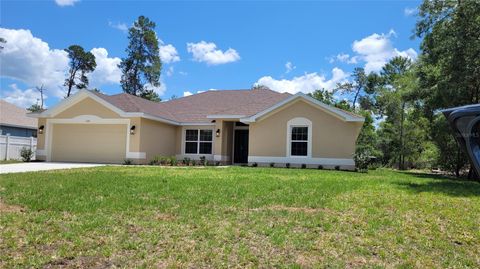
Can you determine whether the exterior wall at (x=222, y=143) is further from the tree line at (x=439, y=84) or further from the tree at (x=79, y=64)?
the tree at (x=79, y=64)

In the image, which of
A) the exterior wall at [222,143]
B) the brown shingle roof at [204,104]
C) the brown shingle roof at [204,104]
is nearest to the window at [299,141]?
the brown shingle roof at [204,104]

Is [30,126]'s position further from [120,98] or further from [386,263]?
[386,263]

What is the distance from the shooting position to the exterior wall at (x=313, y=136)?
19500 mm

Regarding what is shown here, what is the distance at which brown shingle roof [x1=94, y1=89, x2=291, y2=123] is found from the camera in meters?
22.4

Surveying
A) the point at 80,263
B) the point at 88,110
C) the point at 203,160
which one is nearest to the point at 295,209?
the point at 80,263

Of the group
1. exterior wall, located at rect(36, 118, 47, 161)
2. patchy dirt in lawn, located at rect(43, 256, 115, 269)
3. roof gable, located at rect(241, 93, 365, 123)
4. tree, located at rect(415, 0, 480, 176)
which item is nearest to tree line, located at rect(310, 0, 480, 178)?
tree, located at rect(415, 0, 480, 176)

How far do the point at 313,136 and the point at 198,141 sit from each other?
761cm

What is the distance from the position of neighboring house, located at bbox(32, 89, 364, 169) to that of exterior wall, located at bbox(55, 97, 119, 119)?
6 centimetres

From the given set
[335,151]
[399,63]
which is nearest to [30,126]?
[335,151]

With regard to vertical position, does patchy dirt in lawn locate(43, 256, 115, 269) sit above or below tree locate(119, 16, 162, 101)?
below

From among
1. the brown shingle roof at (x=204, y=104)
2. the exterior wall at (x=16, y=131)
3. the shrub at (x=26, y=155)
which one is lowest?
the shrub at (x=26, y=155)

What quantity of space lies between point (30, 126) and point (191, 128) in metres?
18.6

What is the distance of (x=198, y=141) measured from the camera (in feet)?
79.5

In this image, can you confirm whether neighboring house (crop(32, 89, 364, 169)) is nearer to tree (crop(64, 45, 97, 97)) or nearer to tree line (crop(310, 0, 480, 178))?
tree line (crop(310, 0, 480, 178))
